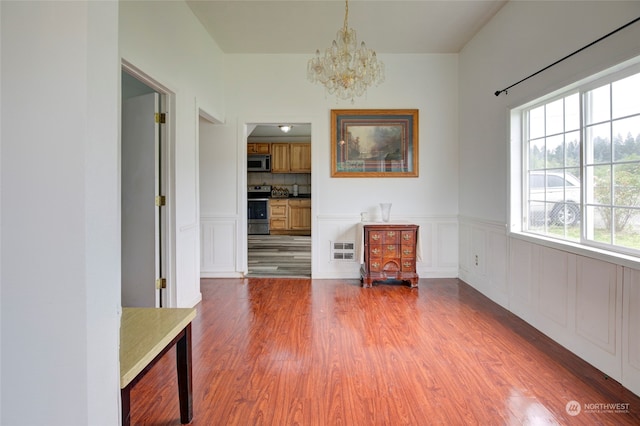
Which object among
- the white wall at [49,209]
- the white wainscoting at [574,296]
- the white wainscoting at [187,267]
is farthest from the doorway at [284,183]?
the white wall at [49,209]

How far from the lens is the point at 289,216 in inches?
333

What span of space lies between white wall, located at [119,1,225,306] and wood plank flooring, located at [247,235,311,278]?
4.84 feet

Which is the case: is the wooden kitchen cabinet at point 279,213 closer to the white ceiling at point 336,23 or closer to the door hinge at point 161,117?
the white ceiling at point 336,23

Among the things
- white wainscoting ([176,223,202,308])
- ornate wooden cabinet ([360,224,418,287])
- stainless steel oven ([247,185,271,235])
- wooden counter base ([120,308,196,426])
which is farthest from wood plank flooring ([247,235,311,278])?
wooden counter base ([120,308,196,426])

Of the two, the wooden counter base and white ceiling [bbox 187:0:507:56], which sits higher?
white ceiling [bbox 187:0:507:56]

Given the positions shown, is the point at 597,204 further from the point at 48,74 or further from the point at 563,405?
the point at 48,74

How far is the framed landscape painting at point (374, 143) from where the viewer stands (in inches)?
171

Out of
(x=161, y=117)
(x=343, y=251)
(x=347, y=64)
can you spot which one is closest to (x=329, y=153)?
(x=343, y=251)

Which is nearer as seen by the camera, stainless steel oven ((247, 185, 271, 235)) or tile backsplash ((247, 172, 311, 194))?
stainless steel oven ((247, 185, 271, 235))

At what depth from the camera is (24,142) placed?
722 mm

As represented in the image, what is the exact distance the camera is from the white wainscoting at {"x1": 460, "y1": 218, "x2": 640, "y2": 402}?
1874 mm

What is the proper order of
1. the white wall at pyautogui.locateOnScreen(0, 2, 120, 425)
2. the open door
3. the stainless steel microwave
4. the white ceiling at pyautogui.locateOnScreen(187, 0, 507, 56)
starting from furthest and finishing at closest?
the stainless steel microwave → the white ceiling at pyautogui.locateOnScreen(187, 0, 507, 56) → the open door → the white wall at pyautogui.locateOnScreen(0, 2, 120, 425)

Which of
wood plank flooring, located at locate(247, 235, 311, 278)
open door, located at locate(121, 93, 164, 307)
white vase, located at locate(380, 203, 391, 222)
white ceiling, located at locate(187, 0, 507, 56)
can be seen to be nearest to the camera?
open door, located at locate(121, 93, 164, 307)

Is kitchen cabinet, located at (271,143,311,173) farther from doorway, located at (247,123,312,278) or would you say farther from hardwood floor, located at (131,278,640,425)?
hardwood floor, located at (131,278,640,425)
